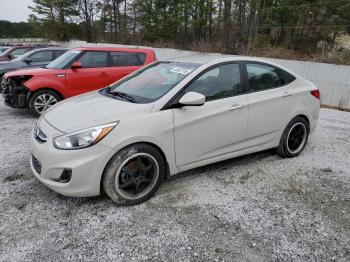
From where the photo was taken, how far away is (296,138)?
496 centimetres

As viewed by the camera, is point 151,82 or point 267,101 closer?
point 151,82

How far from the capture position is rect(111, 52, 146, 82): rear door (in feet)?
25.4

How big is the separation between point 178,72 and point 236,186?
1.59 metres

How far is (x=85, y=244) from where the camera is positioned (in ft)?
9.25

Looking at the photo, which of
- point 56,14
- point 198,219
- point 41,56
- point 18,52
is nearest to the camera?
point 198,219

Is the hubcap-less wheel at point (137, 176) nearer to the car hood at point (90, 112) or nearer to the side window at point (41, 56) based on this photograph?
the car hood at point (90, 112)

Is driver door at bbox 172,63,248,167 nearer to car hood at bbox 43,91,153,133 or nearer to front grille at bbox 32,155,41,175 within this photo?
car hood at bbox 43,91,153,133

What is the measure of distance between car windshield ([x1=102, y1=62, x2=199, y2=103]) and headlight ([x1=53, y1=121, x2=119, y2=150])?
68 centimetres

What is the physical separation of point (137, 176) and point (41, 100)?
4.64 meters

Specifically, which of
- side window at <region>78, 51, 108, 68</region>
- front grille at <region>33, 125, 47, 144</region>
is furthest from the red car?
front grille at <region>33, 125, 47, 144</region>

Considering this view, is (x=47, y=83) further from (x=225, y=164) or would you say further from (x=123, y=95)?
(x=225, y=164)

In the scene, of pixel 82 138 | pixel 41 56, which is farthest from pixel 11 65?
pixel 82 138

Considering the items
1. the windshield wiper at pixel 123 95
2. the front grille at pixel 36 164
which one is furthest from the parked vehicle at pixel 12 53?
the front grille at pixel 36 164

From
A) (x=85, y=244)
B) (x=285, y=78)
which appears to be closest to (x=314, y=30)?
(x=285, y=78)
